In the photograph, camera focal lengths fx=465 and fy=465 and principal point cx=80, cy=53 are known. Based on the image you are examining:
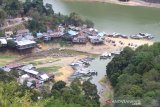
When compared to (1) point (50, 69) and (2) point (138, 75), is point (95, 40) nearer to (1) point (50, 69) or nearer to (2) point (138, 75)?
(1) point (50, 69)

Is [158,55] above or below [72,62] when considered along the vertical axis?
above

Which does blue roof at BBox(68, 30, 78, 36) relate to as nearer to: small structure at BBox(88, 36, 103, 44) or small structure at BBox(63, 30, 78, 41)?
small structure at BBox(63, 30, 78, 41)

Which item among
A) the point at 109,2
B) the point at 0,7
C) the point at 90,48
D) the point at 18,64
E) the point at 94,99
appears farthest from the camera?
the point at 109,2

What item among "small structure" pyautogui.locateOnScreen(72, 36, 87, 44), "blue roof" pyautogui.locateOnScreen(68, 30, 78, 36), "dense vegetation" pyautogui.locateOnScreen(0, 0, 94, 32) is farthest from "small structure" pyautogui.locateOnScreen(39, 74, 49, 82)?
"dense vegetation" pyautogui.locateOnScreen(0, 0, 94, 32)

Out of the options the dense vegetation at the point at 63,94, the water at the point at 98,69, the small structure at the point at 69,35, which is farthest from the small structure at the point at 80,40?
the dense vegetation at the point at 63,94

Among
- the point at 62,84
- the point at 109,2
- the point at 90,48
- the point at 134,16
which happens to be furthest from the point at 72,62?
the point at 109,2

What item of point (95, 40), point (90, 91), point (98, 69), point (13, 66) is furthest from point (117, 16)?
point (90, 91)

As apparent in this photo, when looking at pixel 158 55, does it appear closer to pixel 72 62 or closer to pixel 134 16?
pixel 72 62

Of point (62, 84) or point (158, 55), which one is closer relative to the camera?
point (62, 84)
